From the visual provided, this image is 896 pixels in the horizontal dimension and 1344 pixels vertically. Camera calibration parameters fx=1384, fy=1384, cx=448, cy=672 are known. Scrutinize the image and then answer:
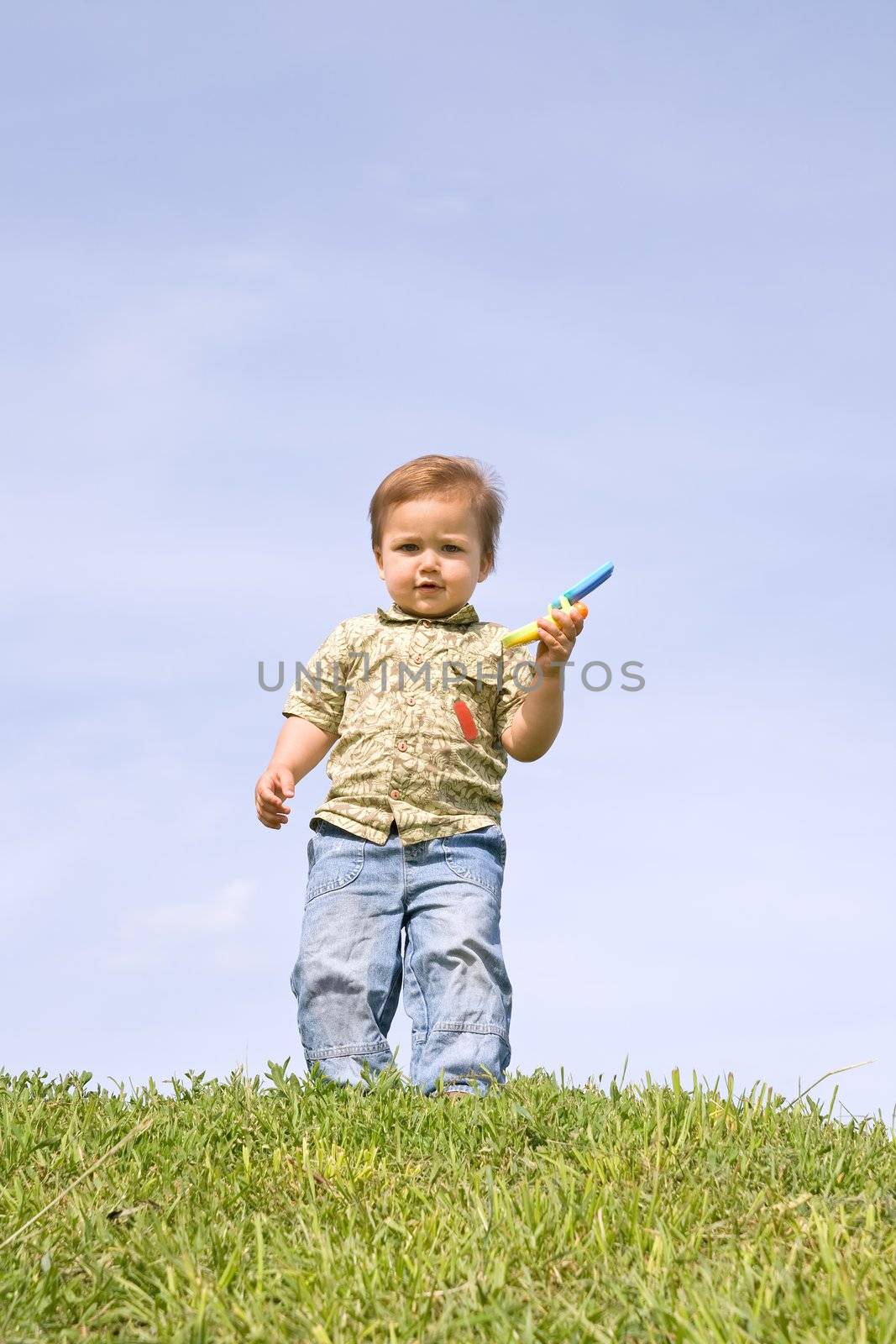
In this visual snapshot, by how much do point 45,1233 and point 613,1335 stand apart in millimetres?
1660

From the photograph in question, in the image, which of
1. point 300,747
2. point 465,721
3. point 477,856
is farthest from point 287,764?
point 477,856

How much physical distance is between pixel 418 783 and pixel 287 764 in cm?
66

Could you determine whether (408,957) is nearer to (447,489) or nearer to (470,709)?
(470,709)

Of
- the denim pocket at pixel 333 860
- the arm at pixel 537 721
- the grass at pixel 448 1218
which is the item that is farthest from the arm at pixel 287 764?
the grass at pixel 448 1218

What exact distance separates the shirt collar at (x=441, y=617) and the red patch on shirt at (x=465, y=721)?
0.45m

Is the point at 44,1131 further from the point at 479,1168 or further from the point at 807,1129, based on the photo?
the point at 807,1129

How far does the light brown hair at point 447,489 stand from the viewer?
608cm

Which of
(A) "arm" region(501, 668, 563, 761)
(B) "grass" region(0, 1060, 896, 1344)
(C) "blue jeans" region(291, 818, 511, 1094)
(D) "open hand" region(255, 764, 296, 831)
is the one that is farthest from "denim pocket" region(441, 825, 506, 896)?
(B) "grass" region(0, 1060, 896, 1344)

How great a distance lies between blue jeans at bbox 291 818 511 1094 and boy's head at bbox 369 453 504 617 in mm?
1072

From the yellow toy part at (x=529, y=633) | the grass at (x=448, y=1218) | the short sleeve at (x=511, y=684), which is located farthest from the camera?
the short sleeve at (x=511, y=684)

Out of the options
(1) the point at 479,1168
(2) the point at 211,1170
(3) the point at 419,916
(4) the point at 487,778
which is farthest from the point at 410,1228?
(4) the point at 487,778

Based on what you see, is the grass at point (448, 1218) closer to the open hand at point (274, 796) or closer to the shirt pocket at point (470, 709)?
the open hand at point (274, 796)

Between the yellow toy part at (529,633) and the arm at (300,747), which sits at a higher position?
the yellow toy part at (529,633)

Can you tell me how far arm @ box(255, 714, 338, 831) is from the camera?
5891 mm
